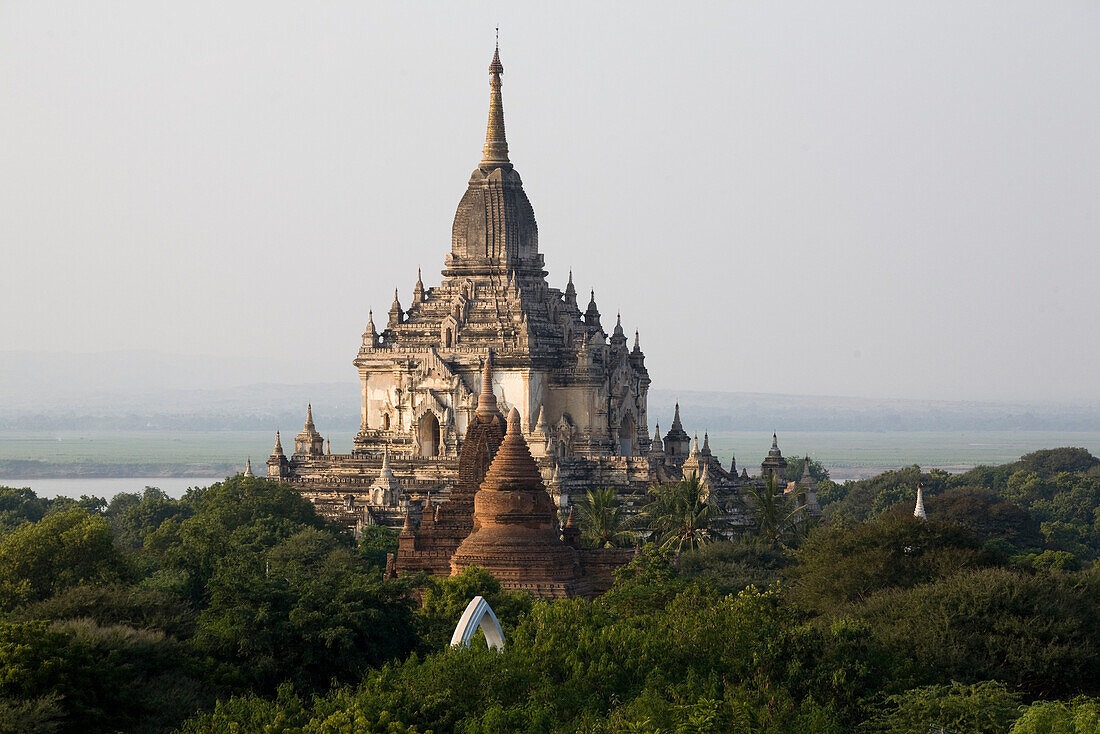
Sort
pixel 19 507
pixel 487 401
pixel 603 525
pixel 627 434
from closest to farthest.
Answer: pixel 487 401, pixel 603 525, pixel 627 434, pixel 19 507

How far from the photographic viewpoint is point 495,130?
95.0 m

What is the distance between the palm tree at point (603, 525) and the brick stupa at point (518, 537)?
9.84 meters

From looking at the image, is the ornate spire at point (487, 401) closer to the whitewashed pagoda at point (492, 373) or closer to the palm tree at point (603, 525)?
the palm tree at point (603, 525)

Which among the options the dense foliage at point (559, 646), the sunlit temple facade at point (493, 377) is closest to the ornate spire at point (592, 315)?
the sunlit temple facade at point (493, 377)

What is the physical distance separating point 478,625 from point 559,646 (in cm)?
247

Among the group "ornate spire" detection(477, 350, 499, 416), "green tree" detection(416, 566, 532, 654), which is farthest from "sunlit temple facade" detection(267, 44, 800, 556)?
"green tree" detection(416, 566, 532, 654)

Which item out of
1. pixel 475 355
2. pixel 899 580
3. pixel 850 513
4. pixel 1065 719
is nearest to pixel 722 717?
pixel 1065 719

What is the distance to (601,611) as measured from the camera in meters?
48.1

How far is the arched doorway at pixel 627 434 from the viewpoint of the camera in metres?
93.0

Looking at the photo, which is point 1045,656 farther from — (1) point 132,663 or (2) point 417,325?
(2) point 417,325

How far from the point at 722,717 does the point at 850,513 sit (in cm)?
7139

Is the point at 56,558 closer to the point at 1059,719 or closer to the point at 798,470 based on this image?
the point at 1059,719

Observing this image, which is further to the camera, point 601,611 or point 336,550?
point 336,550

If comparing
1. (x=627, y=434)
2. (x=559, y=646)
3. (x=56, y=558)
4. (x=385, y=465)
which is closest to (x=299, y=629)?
(x=559, y=646)
